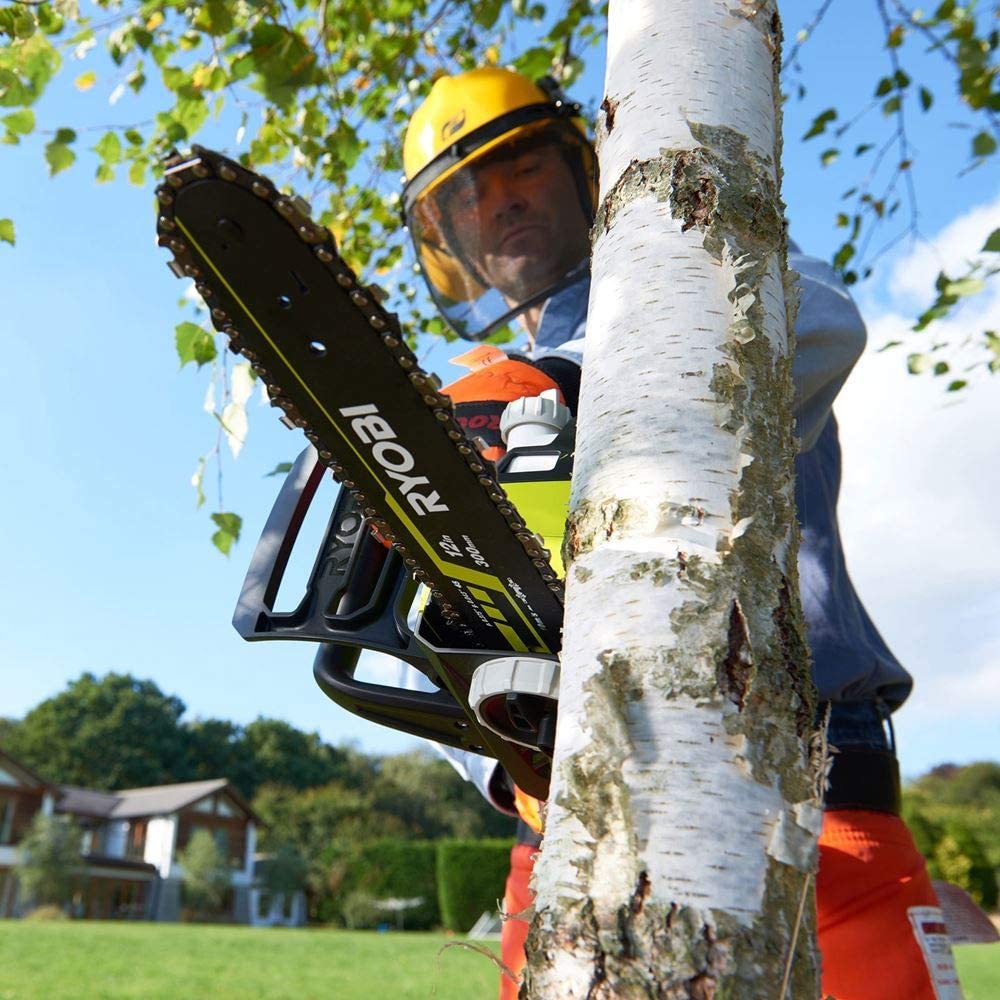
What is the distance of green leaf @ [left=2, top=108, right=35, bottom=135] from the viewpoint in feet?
9.04

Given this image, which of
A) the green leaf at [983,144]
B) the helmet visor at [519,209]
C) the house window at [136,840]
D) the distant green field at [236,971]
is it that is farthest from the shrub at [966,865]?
the house window at [136,840]

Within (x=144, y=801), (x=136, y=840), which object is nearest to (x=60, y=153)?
(x=136, y=840)

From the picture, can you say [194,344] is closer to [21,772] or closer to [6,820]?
[21,772]

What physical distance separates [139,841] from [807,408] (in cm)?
4930

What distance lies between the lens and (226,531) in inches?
128

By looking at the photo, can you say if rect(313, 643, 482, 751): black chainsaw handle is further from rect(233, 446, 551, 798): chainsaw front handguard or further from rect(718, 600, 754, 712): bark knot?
rect(718, 600, 754, 712): bark knot

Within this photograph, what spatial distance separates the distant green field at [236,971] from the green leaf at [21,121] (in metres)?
3.88

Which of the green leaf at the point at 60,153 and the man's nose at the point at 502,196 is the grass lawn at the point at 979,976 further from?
the green leaf at the point at 60,153

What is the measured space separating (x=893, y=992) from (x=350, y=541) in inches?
46.1

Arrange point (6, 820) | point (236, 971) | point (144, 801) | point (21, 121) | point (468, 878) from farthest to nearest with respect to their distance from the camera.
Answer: point (144, 801)
point (6, 820)
point (468, 878)
point (236, 971)
point (21, 121)

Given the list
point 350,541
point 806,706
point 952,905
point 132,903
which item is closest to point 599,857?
point 806,706

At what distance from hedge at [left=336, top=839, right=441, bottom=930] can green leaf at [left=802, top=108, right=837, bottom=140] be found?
113 ft

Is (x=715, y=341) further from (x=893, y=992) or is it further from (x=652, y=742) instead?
(x=893, y=992)

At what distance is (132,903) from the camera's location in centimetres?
4144
